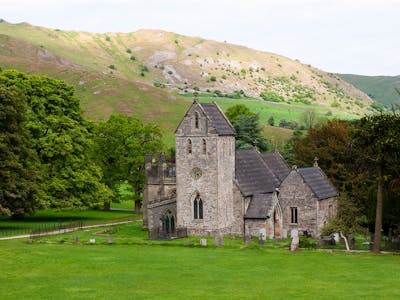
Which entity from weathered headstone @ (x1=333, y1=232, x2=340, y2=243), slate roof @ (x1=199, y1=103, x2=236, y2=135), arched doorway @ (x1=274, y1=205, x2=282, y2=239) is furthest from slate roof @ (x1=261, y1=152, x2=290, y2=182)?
weathered headstone @ (x1=333, y1=232, x2=340, y2=243)

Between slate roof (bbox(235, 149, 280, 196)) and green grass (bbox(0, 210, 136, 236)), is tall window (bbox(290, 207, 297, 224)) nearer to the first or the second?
slate roof (bbox(235, 149, 280, 196))

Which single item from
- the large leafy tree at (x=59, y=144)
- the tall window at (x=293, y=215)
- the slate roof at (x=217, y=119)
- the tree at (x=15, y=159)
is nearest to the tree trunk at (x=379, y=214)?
the tall window at (x=293, y=215)

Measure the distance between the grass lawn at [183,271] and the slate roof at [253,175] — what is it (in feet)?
29.6

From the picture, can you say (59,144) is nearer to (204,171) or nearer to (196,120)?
(196,120)

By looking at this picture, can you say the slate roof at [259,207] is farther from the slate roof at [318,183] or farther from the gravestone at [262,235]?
the slate roof at [318,183]

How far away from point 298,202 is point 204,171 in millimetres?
9103

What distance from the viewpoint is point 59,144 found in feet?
250

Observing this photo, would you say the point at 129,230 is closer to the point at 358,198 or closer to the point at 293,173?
the point at 293,173

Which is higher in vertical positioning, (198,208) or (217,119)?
(217,119)

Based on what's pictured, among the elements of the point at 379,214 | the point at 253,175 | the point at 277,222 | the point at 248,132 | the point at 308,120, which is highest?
the point at 308,120

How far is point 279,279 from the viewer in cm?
4138

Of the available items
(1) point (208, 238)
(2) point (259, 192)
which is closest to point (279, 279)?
(1) point (208, 238)

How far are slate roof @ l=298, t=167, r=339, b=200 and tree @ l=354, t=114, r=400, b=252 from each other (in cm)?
1253

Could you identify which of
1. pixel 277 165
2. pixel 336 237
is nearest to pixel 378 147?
pixel 336 237
